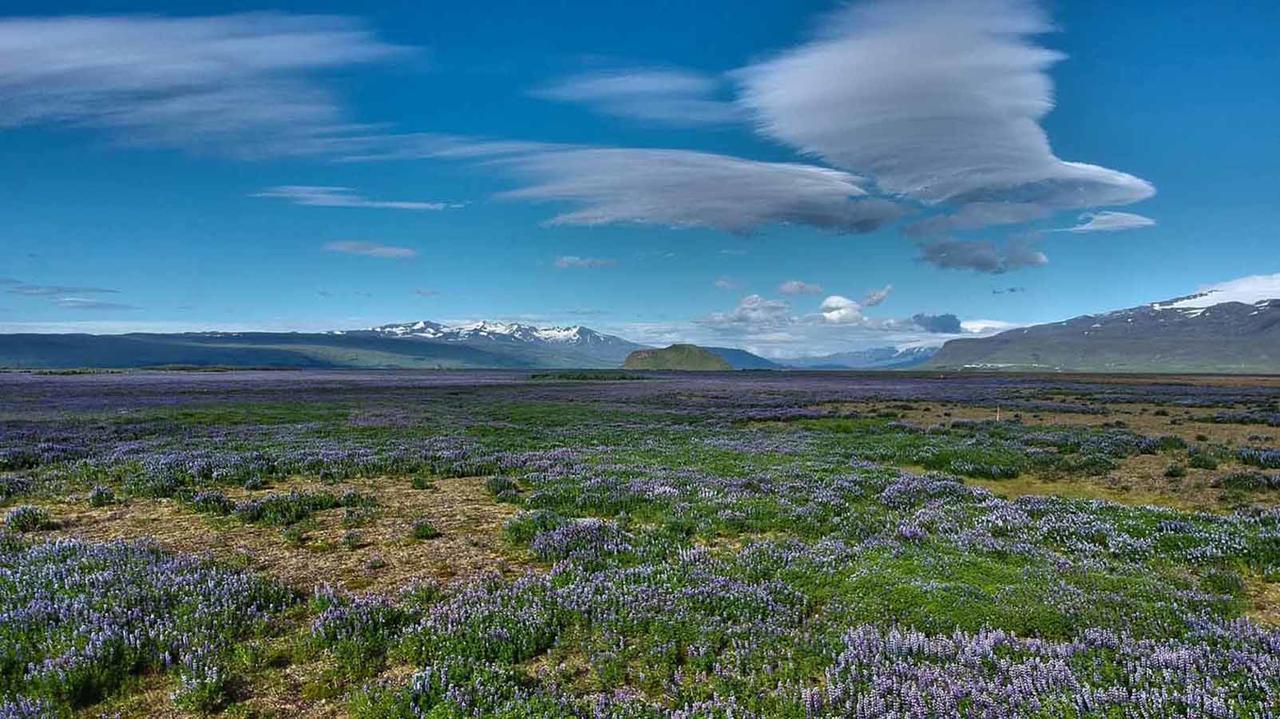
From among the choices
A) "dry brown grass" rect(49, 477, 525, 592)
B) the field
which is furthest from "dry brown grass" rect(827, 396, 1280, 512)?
"dry brown grass" rect(49, 477, 525, 592)

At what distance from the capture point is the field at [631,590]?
6.16m

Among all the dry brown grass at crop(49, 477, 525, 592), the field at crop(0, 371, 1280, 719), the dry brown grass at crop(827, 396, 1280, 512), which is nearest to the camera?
the field at crop(0, 371, 1280, 719)

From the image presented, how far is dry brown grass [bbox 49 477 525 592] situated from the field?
9 cm

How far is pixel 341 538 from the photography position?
39.2ft

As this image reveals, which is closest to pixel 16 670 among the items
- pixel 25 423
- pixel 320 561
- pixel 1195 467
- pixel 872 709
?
pixel 320 561

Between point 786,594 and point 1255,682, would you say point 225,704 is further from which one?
point 1255,682

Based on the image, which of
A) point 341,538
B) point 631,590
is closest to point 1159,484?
point 631,590

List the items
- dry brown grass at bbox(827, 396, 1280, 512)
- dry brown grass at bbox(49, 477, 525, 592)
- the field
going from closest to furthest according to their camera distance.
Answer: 1. the field
2. dry brown grass at bbox(49, 477, 525, 592)
3. dry brown grass at bbox(827, 396, 1280, 512)

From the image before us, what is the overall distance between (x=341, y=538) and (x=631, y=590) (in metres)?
6.73

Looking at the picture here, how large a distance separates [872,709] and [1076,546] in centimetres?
806

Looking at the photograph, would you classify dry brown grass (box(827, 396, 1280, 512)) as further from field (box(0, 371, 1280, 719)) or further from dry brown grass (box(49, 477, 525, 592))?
dry brown grass (box(49, 477, 525, 592))

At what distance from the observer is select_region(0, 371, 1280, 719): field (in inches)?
242

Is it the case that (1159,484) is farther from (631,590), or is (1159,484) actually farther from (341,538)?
(341,538)

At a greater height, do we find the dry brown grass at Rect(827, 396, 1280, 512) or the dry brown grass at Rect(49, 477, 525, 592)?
the dry brown grass at Rect(49, 477, 525, 592)
